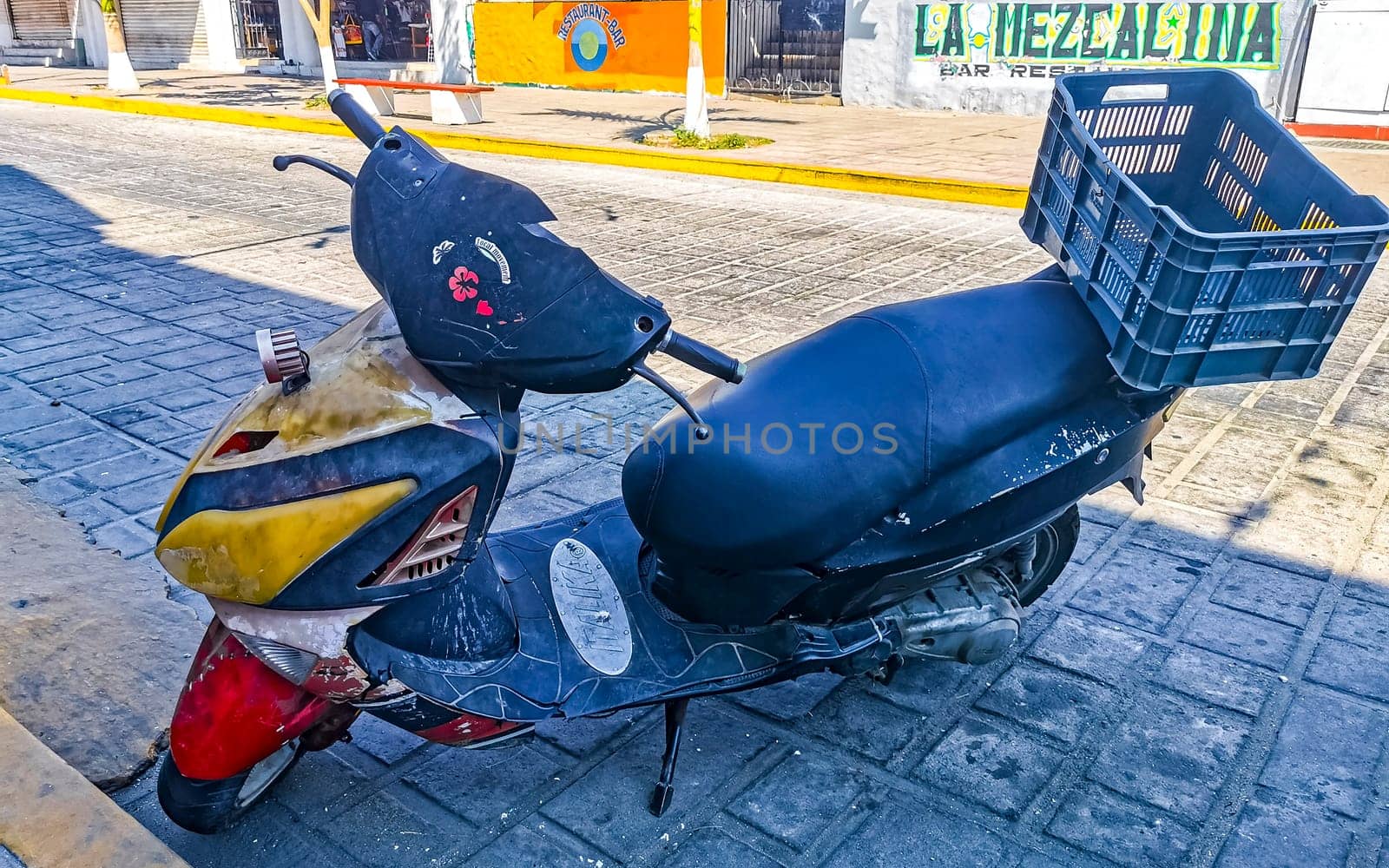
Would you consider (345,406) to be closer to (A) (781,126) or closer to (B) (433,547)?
(B) (433,547)

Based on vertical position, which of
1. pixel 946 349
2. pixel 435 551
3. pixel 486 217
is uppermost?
pixel 486 217

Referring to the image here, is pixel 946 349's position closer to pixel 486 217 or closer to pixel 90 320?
pixel 486 217

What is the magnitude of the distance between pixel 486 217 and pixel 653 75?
53.0 feet

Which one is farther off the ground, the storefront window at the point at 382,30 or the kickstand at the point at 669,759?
the storefront window at the point at 382,30

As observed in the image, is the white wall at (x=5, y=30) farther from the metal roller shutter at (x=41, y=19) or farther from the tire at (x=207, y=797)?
the tire at (x=207, y=797)

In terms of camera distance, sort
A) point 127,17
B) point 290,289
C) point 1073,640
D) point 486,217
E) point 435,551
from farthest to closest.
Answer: point 127,17 < point 290,289 < point 1073,640 < point 435,551 < point 486,217

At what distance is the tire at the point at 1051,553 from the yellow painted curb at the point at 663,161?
630cm

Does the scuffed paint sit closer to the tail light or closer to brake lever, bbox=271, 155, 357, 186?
the tail light

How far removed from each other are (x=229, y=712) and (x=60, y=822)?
429 mm

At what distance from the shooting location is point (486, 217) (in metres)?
1.84

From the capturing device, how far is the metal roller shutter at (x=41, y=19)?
25.2 meters

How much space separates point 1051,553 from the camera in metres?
2.84

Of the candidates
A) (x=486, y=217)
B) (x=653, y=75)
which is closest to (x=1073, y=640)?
(x=486, y=217)

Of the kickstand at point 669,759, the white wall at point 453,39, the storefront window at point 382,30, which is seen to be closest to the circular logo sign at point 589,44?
the white wall at point 453,39
